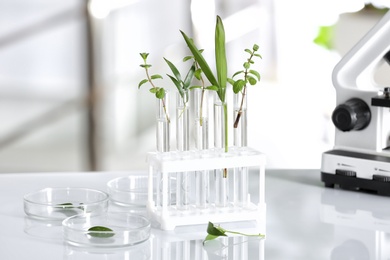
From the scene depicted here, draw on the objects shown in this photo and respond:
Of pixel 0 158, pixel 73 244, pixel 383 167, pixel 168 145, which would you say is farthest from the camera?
pixel 0 158

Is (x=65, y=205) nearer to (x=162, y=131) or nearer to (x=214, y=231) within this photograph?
(x=162, y=131)

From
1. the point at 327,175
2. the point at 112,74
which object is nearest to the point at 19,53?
the point at 112,74

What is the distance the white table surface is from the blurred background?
14.2 feet

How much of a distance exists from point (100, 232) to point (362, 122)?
0.93 meters

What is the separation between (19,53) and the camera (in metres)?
7.05

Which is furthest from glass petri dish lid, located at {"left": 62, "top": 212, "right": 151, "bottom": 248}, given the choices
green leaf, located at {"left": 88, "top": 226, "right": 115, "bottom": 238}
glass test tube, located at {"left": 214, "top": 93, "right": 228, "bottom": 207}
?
glass test tube, located at {"left": 214, "top": 93, "right": 228, "bottom": 207}

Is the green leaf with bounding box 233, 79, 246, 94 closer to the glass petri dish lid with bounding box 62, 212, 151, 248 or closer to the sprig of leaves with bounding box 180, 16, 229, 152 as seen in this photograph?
the sprig of leaves with bounding box 180, 16, 229, 152

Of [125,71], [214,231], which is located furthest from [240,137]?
[125,71]

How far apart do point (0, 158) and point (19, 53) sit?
874 millimetres

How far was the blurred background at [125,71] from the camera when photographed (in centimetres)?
688

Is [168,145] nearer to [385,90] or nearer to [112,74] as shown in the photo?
[385,90]

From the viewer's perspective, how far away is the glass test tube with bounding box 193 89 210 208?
1996 millimetres

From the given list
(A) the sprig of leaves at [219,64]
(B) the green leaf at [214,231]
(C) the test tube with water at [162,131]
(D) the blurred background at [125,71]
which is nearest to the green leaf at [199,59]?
(A) the sprig of leaves at [219,64]

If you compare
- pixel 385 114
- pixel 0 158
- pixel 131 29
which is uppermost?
pixel 131 29
